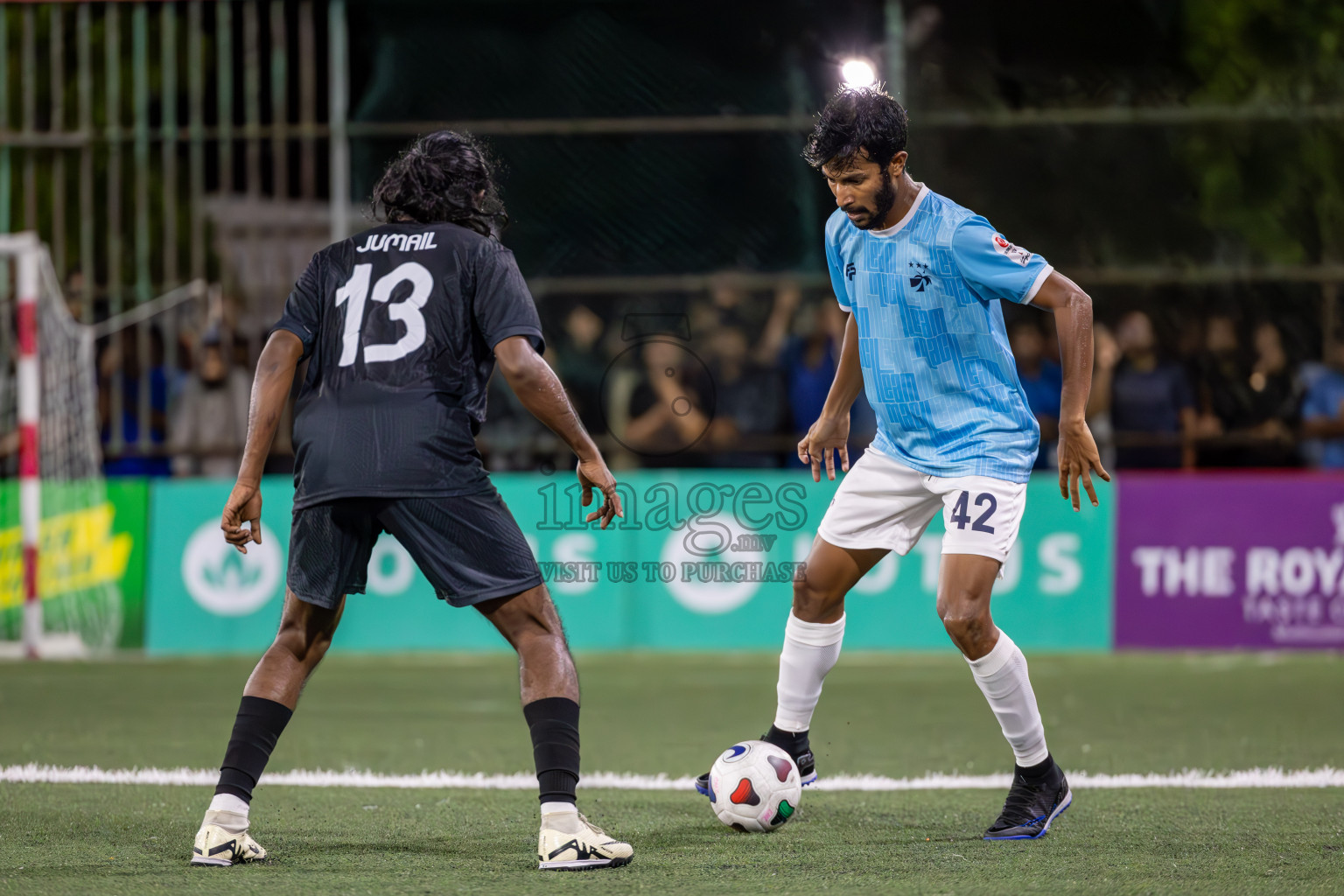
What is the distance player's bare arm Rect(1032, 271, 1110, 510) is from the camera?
16.5 feet

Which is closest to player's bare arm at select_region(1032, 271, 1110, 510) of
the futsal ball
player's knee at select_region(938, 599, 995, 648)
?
player's knee at select_region(938, 599, 995, 648)

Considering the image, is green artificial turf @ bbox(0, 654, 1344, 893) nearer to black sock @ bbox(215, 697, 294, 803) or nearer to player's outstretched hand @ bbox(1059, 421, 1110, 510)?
black sock @ bbox(215, 697, 294, 803)

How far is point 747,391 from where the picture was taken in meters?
12.7

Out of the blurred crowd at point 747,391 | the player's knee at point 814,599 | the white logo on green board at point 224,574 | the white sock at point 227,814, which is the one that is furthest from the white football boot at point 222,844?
the blurred crowd at point 747,391

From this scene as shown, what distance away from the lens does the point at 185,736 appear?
7.61 metres

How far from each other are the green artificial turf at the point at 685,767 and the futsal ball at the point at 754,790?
0.07 m

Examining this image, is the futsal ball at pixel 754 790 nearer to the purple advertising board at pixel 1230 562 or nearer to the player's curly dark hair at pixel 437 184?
the player's curly dark hair at pixel 437 184

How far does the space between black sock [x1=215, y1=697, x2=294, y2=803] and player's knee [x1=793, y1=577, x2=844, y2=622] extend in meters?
1.73

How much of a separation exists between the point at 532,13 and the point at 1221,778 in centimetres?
927

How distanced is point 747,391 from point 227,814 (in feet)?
27.6

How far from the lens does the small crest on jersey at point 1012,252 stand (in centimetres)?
509

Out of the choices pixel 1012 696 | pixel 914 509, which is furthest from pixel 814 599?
pixel 1012 696

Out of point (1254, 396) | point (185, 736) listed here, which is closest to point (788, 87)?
point (1254, 396)

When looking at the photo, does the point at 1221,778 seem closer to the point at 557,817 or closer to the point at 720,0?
the point at 557,817
